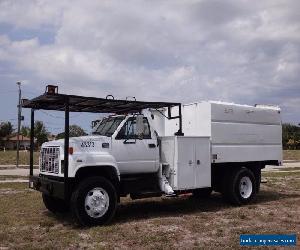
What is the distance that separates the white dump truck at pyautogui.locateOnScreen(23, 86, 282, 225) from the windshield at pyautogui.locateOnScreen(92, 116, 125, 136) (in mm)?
33

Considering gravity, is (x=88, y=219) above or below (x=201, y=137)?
below

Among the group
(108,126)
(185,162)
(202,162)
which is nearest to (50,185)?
(108,126)

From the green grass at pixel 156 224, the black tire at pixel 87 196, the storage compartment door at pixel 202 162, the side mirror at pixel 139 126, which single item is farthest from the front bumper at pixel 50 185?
the storage compartment door at pixel 202 162

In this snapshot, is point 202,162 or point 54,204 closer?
point 54,204

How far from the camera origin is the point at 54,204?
11555mm

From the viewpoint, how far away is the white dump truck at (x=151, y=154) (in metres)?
10.0

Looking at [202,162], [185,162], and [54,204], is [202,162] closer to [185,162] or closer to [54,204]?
[185,162]

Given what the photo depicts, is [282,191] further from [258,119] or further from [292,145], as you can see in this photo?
[292,145]

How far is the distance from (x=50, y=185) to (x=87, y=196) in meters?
0.96

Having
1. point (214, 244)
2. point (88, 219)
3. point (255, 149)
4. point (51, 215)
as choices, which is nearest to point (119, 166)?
point (88, 219)

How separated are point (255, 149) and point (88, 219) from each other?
5.84 metres

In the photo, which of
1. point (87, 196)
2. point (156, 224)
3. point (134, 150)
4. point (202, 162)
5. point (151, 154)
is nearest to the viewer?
point (87, 196)

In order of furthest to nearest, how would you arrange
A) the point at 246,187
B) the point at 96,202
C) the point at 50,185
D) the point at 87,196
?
1. the point at 246,187
2. the point at 50,185
3. the point at 96,202
4. the point at 87,196

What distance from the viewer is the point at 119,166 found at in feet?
35.2
